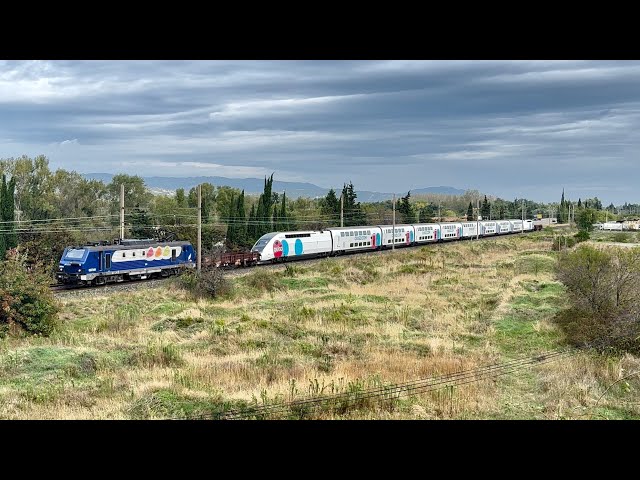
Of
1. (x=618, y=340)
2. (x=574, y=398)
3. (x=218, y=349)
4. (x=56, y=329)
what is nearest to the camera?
(x=574, y=398)

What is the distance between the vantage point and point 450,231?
64000 mm

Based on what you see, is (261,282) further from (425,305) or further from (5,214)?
(5,214)

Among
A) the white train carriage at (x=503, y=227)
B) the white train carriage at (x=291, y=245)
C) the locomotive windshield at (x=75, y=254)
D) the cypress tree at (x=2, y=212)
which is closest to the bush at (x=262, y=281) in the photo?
the white train carriage at (x=291, y=245)

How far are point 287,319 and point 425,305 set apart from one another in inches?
259

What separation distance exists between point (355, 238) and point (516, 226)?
4987cm

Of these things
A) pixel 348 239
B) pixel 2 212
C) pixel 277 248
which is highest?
pixel 2 212

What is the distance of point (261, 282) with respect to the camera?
99.0 feet

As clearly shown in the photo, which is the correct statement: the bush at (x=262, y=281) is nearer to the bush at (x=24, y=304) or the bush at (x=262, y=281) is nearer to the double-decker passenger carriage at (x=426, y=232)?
the bush at (x=24, y=304)

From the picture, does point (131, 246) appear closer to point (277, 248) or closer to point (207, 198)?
point (277, 248)

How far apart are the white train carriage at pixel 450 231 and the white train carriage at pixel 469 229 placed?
117cm

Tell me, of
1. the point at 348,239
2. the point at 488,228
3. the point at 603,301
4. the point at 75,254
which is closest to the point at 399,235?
the point at 348,239

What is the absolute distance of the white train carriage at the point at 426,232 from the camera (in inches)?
2247

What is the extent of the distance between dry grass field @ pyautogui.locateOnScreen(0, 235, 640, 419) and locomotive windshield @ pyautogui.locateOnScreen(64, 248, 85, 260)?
149 inches
